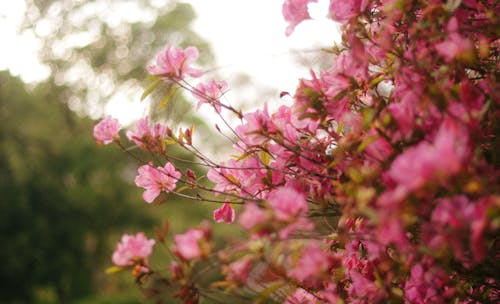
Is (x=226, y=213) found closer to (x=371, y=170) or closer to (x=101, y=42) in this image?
(x=371, y=170)

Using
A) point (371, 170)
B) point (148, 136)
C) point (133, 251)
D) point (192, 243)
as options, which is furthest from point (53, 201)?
point (371, 170)

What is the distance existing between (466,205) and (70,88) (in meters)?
12.3

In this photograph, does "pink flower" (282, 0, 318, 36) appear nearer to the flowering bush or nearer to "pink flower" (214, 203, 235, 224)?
the flowering bush

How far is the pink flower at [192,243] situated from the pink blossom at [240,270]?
0.22ft

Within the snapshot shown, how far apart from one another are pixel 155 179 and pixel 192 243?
1.51ft

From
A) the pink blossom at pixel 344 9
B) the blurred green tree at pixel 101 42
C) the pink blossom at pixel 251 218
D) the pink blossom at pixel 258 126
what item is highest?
the blurred green tree at pixel 101 42

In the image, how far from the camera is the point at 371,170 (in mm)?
811

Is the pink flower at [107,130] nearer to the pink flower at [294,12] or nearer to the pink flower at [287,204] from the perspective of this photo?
the pink flower at [294,12]

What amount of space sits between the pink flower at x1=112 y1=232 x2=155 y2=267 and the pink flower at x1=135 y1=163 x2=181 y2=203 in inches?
11.4

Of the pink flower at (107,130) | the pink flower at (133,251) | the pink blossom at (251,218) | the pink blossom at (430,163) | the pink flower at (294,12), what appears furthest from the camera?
the pink flower at (107,130)

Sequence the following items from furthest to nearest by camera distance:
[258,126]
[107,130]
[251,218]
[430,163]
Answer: [107,130]
[258,126]
[251,218]
[430,163]

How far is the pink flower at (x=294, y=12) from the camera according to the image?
1068mm

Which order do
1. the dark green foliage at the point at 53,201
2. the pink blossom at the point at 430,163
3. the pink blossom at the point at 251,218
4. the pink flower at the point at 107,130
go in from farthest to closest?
the dark green foliage at the point at 53,201
the pink flower at the point at 107,130
the pink blossom at the point at 251,218
the pink blossom at the point at 430,163

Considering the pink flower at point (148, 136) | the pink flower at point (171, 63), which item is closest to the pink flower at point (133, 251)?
the pink flower at point (148, 136)
